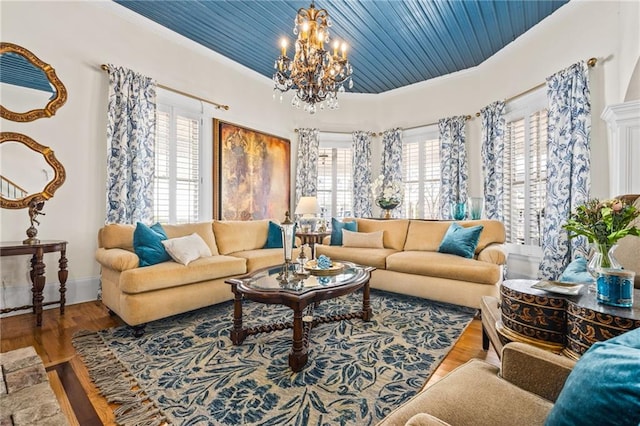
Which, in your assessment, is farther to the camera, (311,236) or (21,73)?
(311,236)

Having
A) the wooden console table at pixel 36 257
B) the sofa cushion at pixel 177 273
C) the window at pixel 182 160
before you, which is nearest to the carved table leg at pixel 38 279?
the wooden console table at pixel 36 257

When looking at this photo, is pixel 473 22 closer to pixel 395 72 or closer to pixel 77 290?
pixel 395 72

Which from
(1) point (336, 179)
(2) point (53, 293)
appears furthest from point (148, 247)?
(1) point (336, 179)

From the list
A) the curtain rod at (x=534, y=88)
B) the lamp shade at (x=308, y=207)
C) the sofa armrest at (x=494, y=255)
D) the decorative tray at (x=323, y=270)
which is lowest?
the decorative tray at (x=323, y=270)

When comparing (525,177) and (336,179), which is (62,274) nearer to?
(336,179)

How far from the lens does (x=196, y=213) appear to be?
4.54 metres

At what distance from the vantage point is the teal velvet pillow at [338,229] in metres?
4.49

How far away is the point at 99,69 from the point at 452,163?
5.23m

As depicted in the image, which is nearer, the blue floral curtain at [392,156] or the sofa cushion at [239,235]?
the sofa cushion at [239,235]

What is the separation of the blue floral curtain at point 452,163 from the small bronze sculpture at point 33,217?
18.0 ft

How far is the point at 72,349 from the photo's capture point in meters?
2.22

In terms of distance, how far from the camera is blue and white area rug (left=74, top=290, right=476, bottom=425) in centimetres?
155

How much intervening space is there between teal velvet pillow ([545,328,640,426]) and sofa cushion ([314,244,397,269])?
293cm

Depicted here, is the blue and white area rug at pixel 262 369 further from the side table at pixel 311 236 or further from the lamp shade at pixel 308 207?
the lamp shade at pixel 308 207
